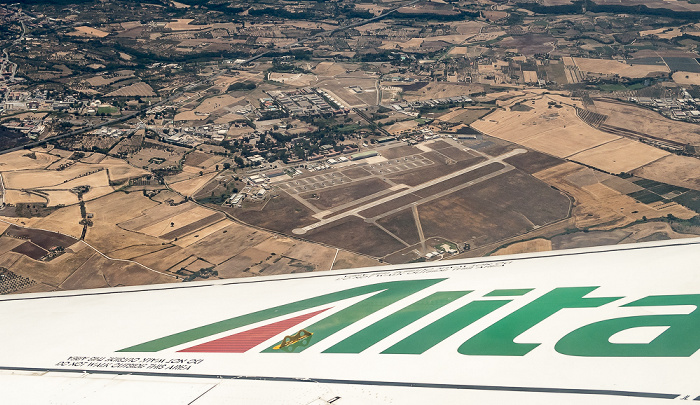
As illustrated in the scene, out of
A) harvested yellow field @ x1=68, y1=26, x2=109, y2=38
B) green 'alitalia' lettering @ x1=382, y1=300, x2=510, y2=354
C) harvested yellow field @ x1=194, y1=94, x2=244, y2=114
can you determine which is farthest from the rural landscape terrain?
green 'alitalia' lettering @ x1=382, y1=300, x2=510, y2=354

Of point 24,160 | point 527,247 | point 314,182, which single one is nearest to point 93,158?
point 24,160

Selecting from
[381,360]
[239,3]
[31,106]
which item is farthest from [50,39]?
[381,360]

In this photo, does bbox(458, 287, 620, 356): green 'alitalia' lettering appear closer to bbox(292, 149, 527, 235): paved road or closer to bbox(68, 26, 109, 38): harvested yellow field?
bbox(292, 149, 527, 235): paved road

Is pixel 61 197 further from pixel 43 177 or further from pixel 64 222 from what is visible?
pixel 43 177

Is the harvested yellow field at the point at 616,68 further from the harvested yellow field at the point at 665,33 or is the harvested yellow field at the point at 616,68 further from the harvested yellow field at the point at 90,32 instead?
the harvested yellow field at the point at 90,32

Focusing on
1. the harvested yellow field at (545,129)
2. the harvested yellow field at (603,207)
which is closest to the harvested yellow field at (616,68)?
the harvested yellow field at (545,129)

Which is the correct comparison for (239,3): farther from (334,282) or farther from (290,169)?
(334,282)
